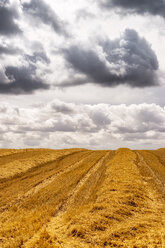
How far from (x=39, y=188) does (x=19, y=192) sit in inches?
65.8

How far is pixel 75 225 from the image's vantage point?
9.12m

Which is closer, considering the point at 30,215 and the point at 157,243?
the point at 157,243

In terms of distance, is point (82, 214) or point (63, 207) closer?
point (82, 214)

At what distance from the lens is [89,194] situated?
48.7 feet

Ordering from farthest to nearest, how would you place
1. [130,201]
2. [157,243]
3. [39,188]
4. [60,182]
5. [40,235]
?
[60,182]
[39,188]
[130,201]
[40,235]
[157,243]

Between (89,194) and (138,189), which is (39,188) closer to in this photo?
(89,194)

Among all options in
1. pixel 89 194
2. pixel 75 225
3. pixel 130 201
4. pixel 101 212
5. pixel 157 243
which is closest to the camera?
pixel 157 243

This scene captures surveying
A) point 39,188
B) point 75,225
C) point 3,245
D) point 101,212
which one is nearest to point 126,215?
point 101,212

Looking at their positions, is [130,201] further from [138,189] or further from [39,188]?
[39,188]

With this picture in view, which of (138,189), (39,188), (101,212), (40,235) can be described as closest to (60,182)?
(39,188)

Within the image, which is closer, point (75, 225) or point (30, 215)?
point (75, 225)

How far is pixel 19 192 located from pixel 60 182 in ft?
12.6

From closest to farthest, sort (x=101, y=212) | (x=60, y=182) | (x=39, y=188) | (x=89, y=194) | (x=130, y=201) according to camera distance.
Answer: (x=101, y=212), (x=130, y=201), (x=89, y=194), (x=39, y=188), (x=60, y=182)

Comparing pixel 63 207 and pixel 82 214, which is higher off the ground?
pixel 82 214
